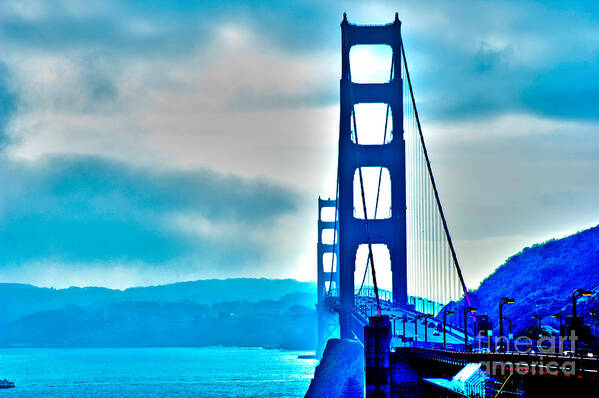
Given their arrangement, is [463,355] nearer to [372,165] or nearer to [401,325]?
[401,325]

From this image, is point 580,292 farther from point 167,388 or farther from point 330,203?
point 330,203

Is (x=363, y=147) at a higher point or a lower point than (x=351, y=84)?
lower

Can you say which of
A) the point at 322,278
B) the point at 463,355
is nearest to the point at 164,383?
the point at 322,278

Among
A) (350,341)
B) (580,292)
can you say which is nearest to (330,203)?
(350,341)

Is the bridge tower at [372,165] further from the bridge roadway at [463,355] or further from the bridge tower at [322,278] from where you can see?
the bridge tower at [322,278]

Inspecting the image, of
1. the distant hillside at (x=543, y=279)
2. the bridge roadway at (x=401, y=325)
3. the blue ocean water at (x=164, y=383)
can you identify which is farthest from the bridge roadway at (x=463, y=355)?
the blue ocean water at (x=164, y=383)
